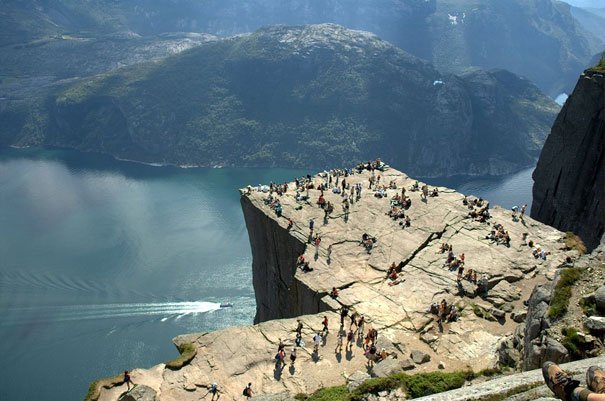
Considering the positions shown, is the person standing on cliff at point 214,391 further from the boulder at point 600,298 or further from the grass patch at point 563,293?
the boulder at point 600,298

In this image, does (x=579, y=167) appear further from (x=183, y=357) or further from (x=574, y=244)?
(x=183, y=357)

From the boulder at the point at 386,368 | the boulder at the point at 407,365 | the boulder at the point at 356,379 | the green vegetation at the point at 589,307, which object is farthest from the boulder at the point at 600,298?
the boulder at the point at 356,379

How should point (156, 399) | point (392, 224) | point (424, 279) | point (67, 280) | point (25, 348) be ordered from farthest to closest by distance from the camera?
point (67, 280), point (25, 348), point (392, 224), point (424, 279), point (156, 399)

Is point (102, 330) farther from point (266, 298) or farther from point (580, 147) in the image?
point (580, 147)

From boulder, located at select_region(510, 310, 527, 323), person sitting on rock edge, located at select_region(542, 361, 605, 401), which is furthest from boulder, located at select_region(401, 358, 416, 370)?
person sitting on rock edge, located at select_region(542, 361, 605, 401)


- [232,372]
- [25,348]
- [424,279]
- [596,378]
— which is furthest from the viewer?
[25,348]

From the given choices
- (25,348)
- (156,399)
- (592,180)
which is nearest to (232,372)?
(156,399)

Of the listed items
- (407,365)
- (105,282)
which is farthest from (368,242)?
(105,282)
